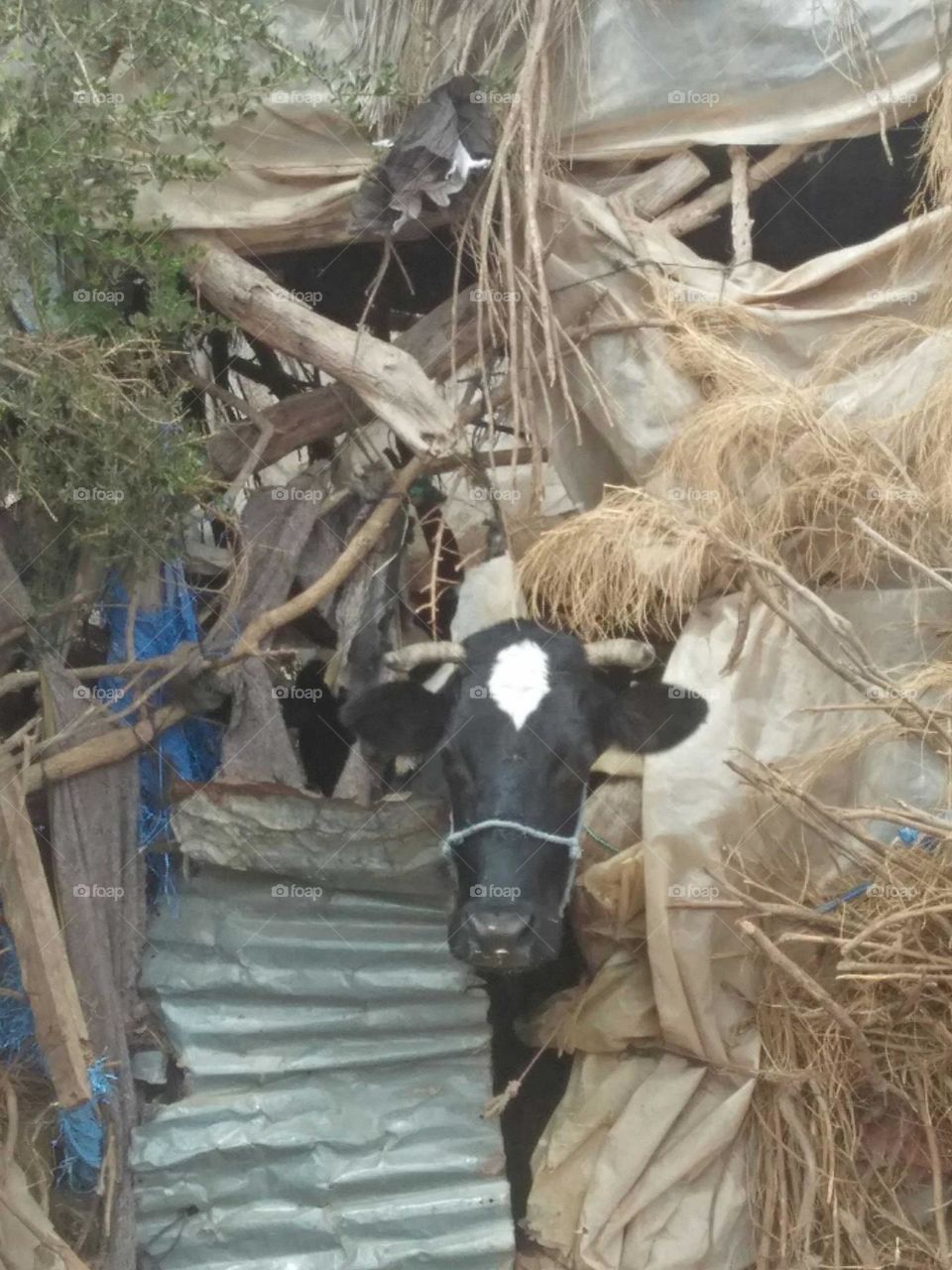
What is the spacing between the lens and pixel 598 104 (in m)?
4.38

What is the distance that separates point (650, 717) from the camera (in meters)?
3.84

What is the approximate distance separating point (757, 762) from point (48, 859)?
2089 millimetres

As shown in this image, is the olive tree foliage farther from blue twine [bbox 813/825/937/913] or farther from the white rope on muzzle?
blue twine [bbox 813/825/937/913]

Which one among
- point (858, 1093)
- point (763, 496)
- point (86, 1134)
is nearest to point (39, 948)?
point (86, 1134)

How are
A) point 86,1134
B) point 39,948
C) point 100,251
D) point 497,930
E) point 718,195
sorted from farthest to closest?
1. point 718,195
2. point 100,251
3. point 86,1134
4. point 39,948
5. point 497,930

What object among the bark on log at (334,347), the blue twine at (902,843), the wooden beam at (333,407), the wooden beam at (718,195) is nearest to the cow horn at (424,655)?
A: the bark on log at (334,347)

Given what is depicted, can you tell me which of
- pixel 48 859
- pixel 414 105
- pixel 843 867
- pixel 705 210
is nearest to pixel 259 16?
pixel 414 105

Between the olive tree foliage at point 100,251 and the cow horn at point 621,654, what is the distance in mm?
1241

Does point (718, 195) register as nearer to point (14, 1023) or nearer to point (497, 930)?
point (497, 930)

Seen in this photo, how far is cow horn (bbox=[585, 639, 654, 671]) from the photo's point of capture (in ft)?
13.0

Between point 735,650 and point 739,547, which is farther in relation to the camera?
point 735,650

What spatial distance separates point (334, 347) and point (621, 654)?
125cm

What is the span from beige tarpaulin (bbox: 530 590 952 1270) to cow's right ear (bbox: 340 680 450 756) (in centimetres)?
64

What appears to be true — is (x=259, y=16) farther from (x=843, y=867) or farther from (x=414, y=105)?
(x=843, y=867)
